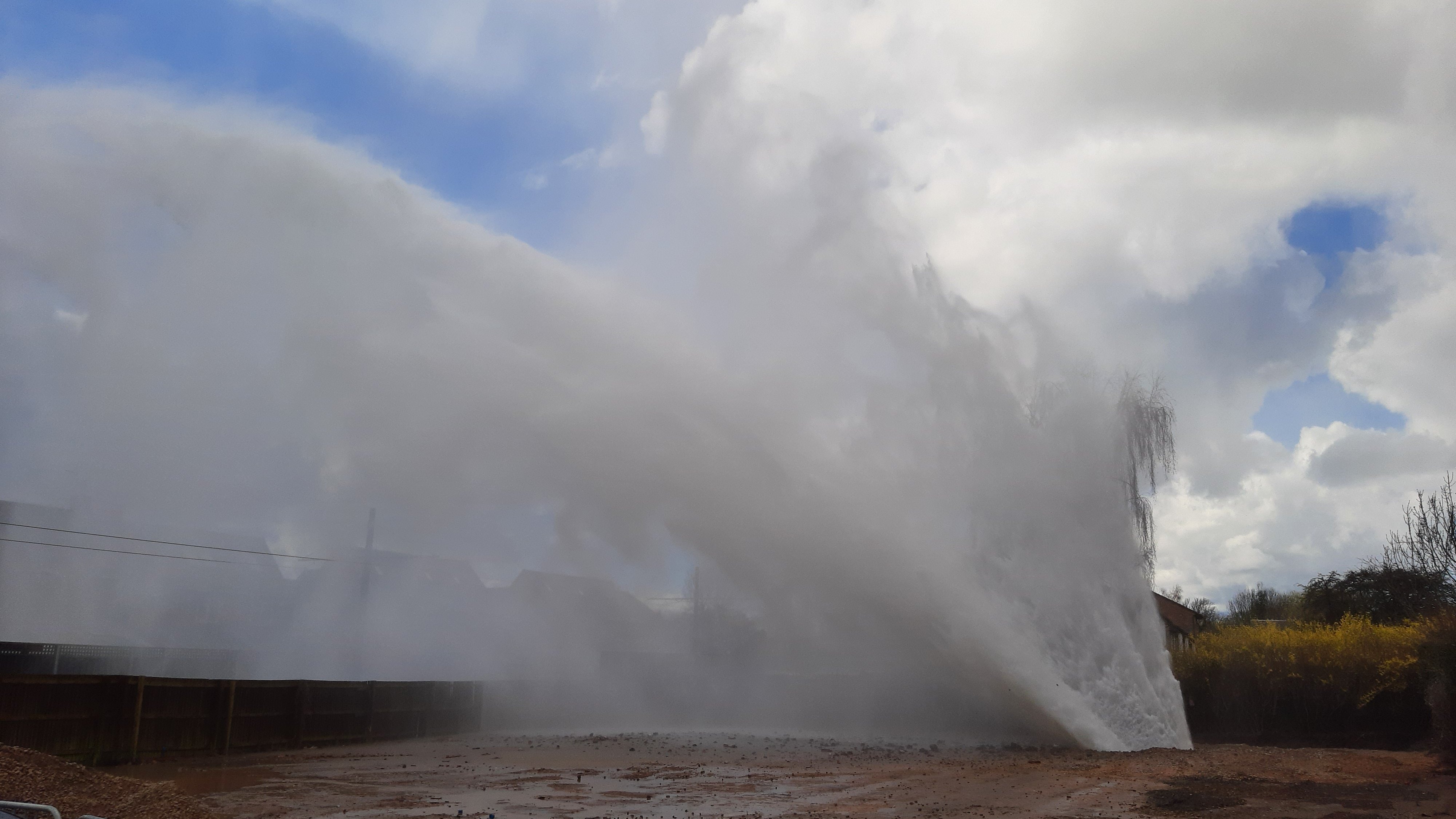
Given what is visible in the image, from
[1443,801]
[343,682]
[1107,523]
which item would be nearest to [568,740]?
[343,682]

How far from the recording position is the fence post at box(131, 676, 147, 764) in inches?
899

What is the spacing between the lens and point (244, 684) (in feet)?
88.7

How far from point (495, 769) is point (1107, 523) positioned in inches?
810

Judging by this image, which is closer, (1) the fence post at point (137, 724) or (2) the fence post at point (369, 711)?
(1) the fence post at point (137, 724)

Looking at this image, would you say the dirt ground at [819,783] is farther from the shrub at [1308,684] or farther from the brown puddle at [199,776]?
the shrub at [1308,684]

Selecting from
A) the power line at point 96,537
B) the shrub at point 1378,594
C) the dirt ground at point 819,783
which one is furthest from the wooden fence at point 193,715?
the shrub at point 1378,594

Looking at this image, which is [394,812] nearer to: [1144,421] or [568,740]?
[568,740]

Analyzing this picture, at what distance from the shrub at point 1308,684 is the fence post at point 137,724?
106 ft

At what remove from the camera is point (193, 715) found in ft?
82.3

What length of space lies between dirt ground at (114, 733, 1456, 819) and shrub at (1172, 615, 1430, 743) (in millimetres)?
4281

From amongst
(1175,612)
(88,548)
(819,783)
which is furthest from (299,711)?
(1175,612)

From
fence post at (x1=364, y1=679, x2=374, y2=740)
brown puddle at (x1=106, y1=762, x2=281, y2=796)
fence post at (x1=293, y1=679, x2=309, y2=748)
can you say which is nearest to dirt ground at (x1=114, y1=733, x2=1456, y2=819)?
brown puddle at (x1=106, y1=762, x2=281, y2=796)

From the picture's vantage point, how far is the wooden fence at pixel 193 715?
2120 centimetres

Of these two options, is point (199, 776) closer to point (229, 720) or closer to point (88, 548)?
point (229, 720)
